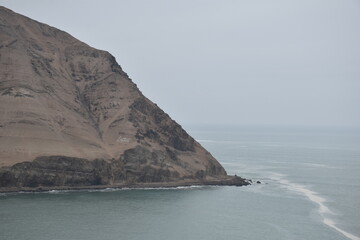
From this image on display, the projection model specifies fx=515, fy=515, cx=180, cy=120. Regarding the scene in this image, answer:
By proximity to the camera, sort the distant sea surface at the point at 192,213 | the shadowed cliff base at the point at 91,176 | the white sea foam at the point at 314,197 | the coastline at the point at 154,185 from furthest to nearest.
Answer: the shadowed cliff base at the point at 91,176 → the coastline at the point at 154,185 → the white sea foam at the point at 314,197 → the distant sea surface at the point at 192,213

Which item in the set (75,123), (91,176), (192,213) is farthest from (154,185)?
(192,213)

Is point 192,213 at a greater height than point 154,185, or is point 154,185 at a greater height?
point 154,185

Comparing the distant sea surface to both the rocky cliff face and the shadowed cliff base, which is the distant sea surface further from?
the rocky cliff face

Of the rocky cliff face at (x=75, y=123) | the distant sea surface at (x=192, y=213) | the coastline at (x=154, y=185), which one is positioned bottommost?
Answer: the distant sea surface at (x=192, y=213)

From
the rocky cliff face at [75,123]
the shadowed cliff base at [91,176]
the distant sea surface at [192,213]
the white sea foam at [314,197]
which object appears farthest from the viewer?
the rocky cliff face at [75,123]

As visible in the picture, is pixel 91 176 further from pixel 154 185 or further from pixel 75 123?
pixel 75 123

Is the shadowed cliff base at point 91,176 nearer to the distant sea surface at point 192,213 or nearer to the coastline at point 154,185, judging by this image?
the coastline at point 154,185

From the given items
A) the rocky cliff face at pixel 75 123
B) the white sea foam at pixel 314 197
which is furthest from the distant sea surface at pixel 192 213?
the rocky cliff face at pixel 75 123
